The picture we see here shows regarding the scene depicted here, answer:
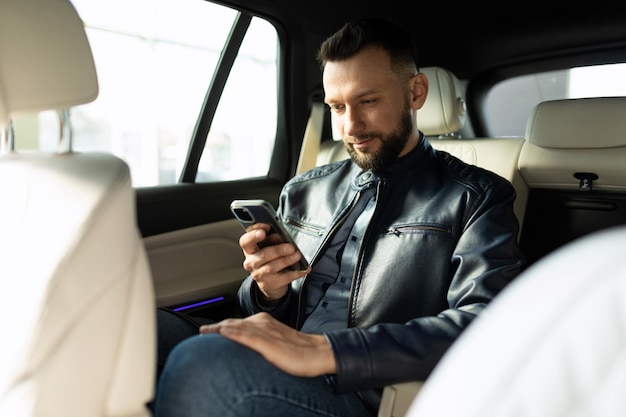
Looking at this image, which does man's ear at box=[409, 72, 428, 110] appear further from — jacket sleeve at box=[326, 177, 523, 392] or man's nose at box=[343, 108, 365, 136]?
jacket sleeve at box=[326, 177, 523, 392]

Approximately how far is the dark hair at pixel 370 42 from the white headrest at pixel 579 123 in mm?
573

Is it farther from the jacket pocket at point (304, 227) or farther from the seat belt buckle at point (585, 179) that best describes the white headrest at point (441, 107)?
the jacket pocket at point (304, 227)

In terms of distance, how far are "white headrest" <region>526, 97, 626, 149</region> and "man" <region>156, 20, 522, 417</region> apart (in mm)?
494

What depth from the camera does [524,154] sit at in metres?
1.94

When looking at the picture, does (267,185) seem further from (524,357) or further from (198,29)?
(524,357)

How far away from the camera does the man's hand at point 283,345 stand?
98 cm

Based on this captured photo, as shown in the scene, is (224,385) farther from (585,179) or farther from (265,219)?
(585,179)

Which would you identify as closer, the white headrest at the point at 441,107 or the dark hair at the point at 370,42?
the dark hair at the point at 370,42

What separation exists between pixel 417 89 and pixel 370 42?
0.64ft

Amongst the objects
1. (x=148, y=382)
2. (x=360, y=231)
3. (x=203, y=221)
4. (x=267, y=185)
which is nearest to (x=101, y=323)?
(x=148, y=382)

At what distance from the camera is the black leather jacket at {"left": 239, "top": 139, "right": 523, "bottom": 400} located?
41.8 inches

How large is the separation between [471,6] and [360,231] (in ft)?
4.88

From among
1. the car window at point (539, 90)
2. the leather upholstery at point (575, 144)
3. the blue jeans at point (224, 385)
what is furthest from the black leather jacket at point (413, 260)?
the car window at point (539, 90)

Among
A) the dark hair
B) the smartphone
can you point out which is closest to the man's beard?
the dark hair
